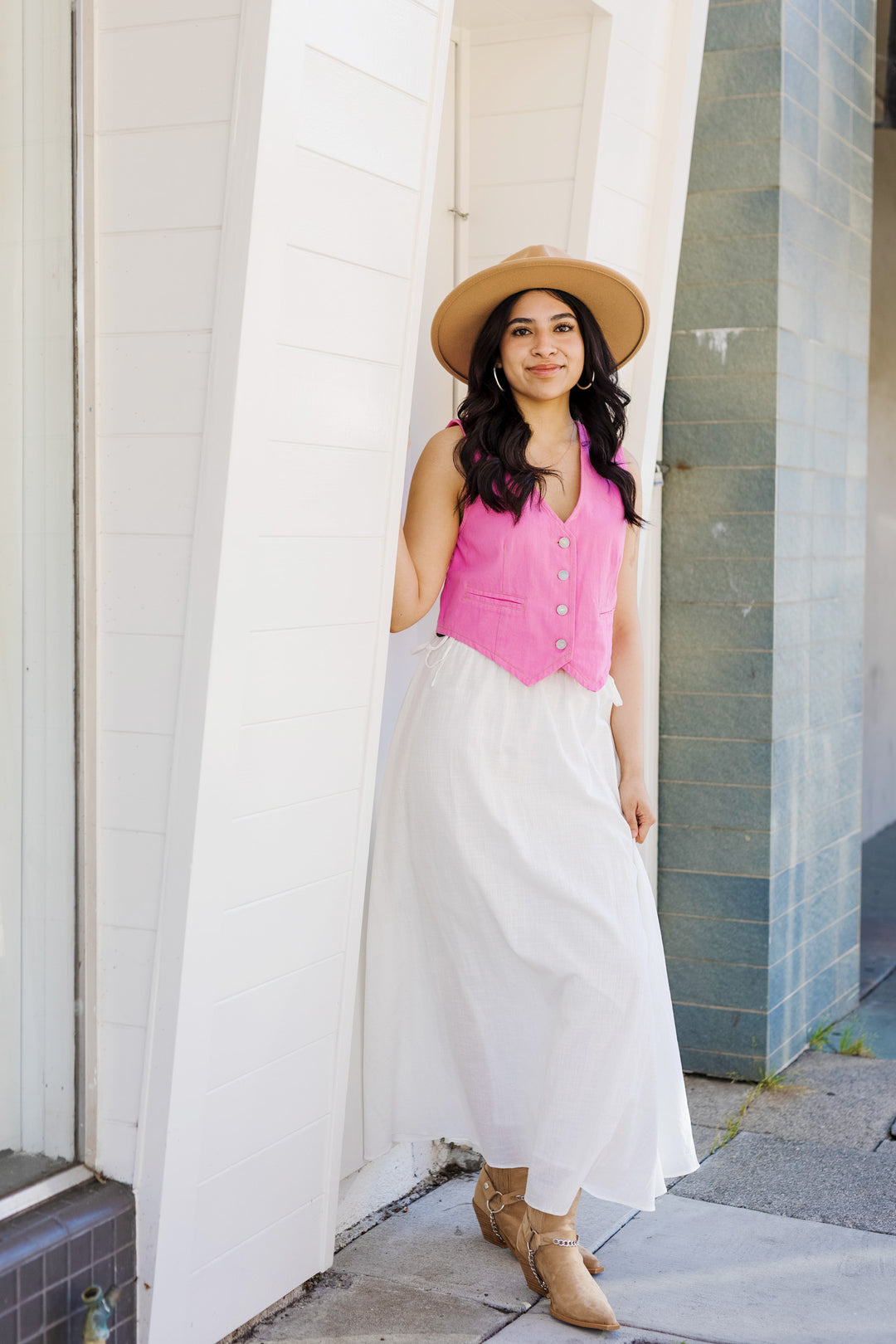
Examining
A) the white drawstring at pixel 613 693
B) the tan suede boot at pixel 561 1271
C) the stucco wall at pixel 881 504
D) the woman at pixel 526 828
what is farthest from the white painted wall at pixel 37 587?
the stucco wall at pixel 881 504

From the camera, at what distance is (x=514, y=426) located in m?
2.86

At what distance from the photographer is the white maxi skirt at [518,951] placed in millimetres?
2719

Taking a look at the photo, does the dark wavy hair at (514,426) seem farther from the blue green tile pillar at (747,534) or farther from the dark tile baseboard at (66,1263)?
the dark tile baseboard at (66,1263)

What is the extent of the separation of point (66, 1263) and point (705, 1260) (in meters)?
1.40

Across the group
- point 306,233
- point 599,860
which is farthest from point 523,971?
point 306,233

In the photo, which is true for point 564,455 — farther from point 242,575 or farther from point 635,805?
point 242,575

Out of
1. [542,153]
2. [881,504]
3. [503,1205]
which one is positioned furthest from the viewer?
[881,504]

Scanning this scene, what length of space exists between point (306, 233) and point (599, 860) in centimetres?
127

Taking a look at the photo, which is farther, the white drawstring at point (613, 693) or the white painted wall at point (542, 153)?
the white painted wall at point (542, 153)

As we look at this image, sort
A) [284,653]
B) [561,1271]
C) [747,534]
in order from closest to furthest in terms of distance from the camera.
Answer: [284,653] < [561,1271] < [747,534]

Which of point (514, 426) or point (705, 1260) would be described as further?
point (705, 1260)

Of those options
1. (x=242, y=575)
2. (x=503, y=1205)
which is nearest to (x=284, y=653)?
(x=242, y=575)

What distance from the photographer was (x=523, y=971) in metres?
2.80

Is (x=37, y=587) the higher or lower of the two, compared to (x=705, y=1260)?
higher
